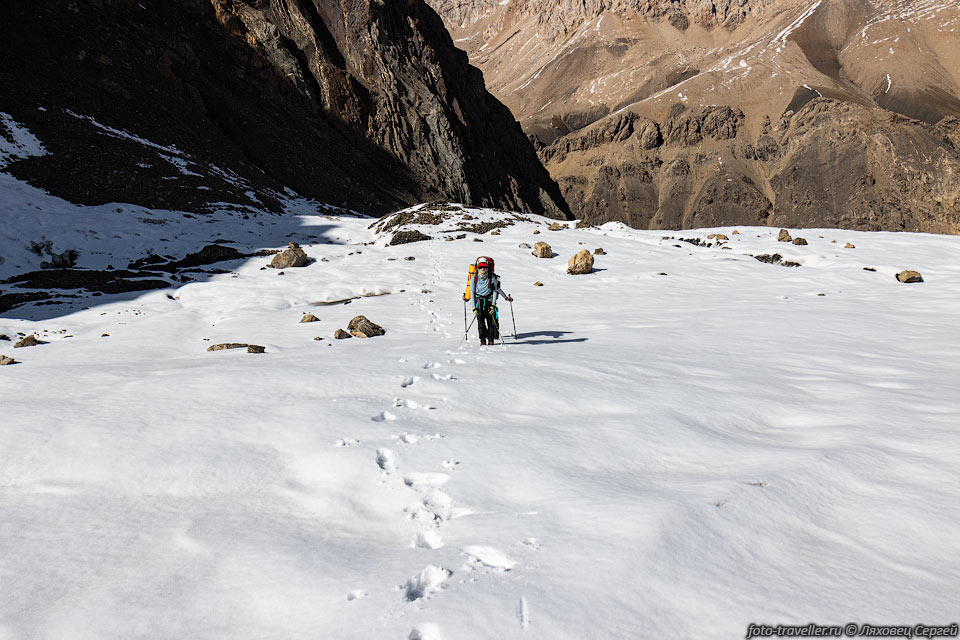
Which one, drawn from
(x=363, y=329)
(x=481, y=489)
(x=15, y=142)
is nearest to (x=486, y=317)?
(x=363, y=329)

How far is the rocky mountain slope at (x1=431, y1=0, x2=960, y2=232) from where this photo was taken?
128250 mm

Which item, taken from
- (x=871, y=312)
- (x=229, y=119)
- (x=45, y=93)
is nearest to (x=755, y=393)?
(x=871, y=312)

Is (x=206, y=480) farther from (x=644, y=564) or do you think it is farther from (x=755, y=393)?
(x=755, y=393)

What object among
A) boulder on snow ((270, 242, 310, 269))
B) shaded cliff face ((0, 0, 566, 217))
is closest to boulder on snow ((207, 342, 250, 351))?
boulder on snow ((270, 242, 310, 269))

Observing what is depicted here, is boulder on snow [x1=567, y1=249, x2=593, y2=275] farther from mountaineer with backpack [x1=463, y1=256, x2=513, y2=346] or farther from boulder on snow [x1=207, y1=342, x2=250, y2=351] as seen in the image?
boulder on snow [x1=207, y1=342, x2=250, y2=351]

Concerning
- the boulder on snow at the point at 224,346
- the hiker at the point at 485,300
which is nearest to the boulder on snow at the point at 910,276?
the hiker at the point at 485,300

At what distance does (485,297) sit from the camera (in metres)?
9.43

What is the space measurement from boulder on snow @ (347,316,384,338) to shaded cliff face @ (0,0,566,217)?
793 inches

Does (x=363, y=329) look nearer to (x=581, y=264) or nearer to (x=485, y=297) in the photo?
(x=485, y=297)

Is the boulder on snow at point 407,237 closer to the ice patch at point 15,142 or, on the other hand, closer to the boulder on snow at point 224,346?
the boulder on snow at point 224,346

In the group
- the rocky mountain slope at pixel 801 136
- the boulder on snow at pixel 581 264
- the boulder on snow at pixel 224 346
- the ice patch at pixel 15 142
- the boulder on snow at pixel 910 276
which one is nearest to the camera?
the boulder on snow at pixel 224 346

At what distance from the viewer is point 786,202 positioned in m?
140

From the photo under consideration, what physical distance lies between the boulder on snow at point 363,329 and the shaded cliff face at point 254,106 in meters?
20.2

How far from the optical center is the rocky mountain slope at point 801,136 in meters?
128
